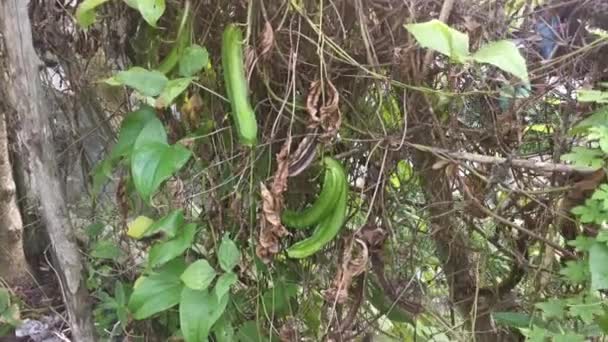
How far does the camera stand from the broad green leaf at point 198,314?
3.18ft

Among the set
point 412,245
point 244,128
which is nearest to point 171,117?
point 244,128

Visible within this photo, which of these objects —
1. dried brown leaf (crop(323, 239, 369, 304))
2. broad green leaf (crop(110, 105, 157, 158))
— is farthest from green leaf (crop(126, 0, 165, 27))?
dried brown leaf (crop(323, 239, 369, 304))

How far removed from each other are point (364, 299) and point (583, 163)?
0.40 m

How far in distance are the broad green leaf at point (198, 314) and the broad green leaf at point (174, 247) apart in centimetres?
6

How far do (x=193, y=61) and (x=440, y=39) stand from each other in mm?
336

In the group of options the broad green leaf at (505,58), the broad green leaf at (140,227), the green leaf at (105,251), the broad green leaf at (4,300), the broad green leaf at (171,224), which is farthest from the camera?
the broad green leaf at (4,300)

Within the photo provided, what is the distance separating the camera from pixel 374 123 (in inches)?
41.1

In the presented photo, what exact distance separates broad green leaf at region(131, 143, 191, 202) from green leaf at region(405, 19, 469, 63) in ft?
1.14

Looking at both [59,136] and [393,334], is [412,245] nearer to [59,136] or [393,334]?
[393,334]

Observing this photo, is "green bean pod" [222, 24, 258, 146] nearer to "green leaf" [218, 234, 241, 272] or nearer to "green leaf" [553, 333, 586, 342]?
"green leaf" [218, 234, 241, 272]

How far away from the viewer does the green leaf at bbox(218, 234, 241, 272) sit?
38.5 inches

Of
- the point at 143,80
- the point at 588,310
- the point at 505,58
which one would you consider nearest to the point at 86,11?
the point at 143,80

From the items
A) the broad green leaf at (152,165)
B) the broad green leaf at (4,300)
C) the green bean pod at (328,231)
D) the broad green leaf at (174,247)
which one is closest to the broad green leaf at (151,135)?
the broad green leaf at (152,165)

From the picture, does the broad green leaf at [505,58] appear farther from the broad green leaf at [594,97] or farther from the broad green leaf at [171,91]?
the broad green leaf at [171,91]
